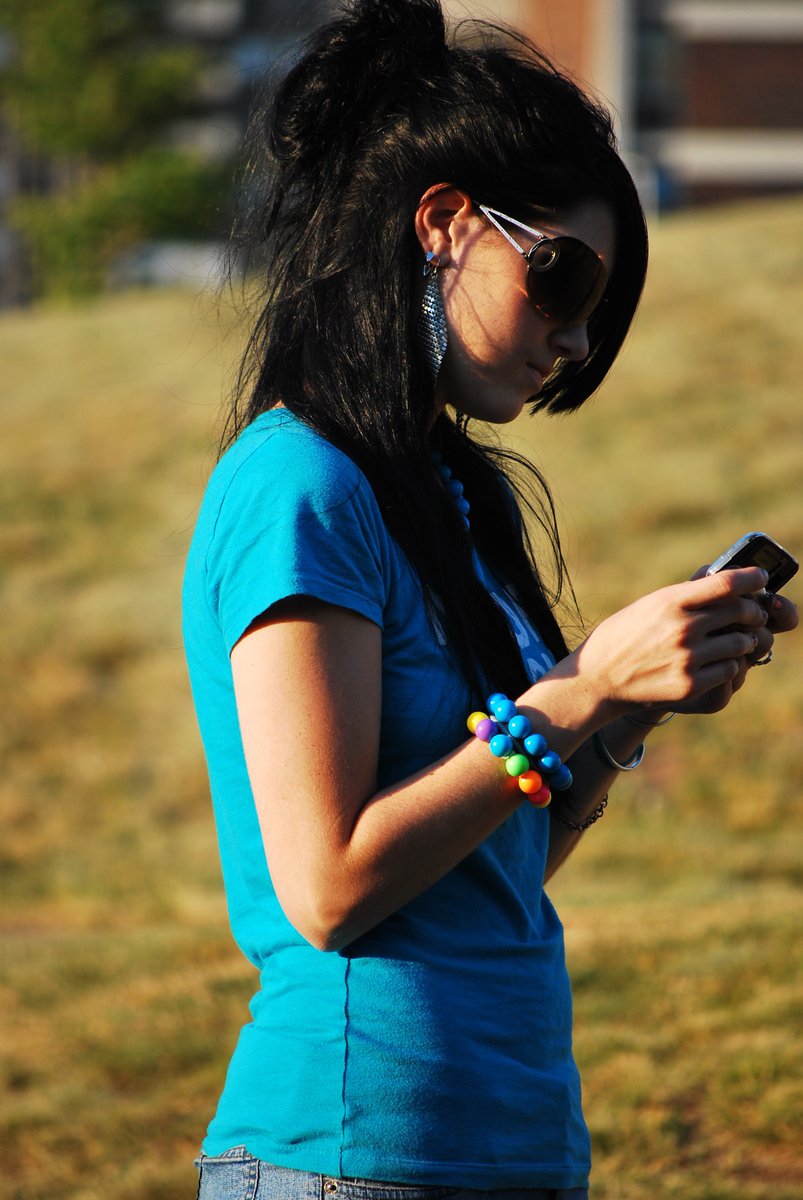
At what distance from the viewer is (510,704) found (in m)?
1.50

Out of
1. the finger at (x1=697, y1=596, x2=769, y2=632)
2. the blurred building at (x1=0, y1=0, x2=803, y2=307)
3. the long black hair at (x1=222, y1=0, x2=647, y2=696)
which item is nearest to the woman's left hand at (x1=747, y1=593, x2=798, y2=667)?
the finger at (x1=697, y1=596, x2=769, y2=632)

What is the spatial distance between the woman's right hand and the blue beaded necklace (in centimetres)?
33

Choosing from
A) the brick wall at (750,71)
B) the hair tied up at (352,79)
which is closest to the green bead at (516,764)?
the hair tied up at (352,79)

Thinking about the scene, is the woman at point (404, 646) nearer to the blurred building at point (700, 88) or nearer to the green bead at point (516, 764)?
the green bead at point (516, 764)

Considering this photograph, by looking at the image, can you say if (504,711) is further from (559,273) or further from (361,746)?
(559,273)

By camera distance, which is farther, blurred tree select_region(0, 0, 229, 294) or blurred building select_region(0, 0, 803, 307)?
blurred building select_region(0, 0, 803, 307)

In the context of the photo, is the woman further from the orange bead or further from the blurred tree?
the blurred tree

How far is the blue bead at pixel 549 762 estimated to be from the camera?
4.85 feet

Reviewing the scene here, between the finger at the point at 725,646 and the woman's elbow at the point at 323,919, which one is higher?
the finger at the point at 725,646

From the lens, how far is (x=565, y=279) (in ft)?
5.64

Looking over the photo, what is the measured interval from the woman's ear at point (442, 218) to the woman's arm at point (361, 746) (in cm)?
49

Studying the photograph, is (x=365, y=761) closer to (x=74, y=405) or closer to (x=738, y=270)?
(x=74, y=405)

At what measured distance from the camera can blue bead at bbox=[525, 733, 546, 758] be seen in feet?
4.84

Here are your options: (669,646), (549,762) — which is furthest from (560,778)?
(669,646)
